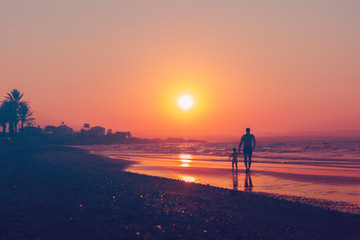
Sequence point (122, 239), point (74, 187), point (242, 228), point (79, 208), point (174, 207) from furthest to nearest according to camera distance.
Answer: point (74, 187) < point (174, 207) < point (79, 208) < point (242, 228) < point (122, 239)

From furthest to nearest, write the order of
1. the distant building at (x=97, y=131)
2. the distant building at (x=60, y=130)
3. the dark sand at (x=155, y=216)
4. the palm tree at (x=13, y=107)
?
the distant building at (x=60, y=130), the distant building at (x=97, y=131), the palm tree at (x=13, y=107), the dark sand at (x=155, y=216)

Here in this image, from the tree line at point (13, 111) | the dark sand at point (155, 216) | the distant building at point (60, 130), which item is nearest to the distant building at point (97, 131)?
the distant building at point (60, 130)

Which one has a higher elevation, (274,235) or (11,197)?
(11,197)

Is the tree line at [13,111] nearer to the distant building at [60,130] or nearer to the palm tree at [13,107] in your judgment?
the palm tree at [13,107]

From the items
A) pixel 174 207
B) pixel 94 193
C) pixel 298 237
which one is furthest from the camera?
pixel 94 193

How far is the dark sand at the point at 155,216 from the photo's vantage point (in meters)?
6.50

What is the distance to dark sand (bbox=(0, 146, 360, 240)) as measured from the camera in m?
6.50

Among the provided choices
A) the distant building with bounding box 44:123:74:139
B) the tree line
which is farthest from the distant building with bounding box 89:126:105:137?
the tree line

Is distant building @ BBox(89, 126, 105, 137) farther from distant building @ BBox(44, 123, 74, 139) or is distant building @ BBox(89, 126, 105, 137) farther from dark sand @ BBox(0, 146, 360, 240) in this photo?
dark sand @ BBox(0, 146, 360, 240)

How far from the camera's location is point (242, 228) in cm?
724

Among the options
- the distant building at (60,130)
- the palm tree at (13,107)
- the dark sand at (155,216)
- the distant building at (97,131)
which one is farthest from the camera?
the distant building at (60,130)

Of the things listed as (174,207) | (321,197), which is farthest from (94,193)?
(321,197)

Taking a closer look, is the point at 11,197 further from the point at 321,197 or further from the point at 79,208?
the point at 321,197

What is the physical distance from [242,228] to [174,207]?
235cm
